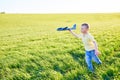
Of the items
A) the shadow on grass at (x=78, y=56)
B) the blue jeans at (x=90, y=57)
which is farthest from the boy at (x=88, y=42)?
the shadow on grass at (x=78, y=56)

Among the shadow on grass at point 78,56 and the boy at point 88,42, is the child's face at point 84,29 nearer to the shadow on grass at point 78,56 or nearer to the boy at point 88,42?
the boy at point 88,42

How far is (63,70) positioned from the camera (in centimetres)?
986

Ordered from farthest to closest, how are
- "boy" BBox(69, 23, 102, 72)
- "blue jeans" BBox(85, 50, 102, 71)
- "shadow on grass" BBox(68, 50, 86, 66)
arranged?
1. "shadow on grass" BBox(68, 50, 86, 66)
2. "blue jeans" BBox(85, 50, 102, 71)
3. "boy" BBox(69, 23, 102, 72)

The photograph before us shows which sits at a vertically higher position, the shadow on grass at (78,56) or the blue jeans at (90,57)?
the blue jeans at (90,57)

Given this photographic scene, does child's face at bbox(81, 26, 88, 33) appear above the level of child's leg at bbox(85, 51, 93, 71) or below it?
above

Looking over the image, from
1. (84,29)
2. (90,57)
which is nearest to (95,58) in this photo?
(90,57)

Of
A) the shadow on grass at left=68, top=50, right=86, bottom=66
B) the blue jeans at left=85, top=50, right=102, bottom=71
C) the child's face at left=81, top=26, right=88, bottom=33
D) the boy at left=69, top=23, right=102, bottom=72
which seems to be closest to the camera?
the child's face at left=81, top=26, right=88, bottom=33

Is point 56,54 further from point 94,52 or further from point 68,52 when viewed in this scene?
point 94,52

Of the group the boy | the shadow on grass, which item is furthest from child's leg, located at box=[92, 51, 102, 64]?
the shadow on grass

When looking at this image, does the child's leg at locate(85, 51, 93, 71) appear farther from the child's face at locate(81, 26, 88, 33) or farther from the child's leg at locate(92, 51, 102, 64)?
the child's face at locate(81, 26, 88, 33)

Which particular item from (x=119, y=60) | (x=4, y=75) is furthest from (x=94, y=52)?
(x=4, y=75)

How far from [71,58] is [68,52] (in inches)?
39.0

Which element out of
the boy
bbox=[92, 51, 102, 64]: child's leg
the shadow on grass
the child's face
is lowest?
the shadow on grass

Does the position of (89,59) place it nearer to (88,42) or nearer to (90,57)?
(90,57)
